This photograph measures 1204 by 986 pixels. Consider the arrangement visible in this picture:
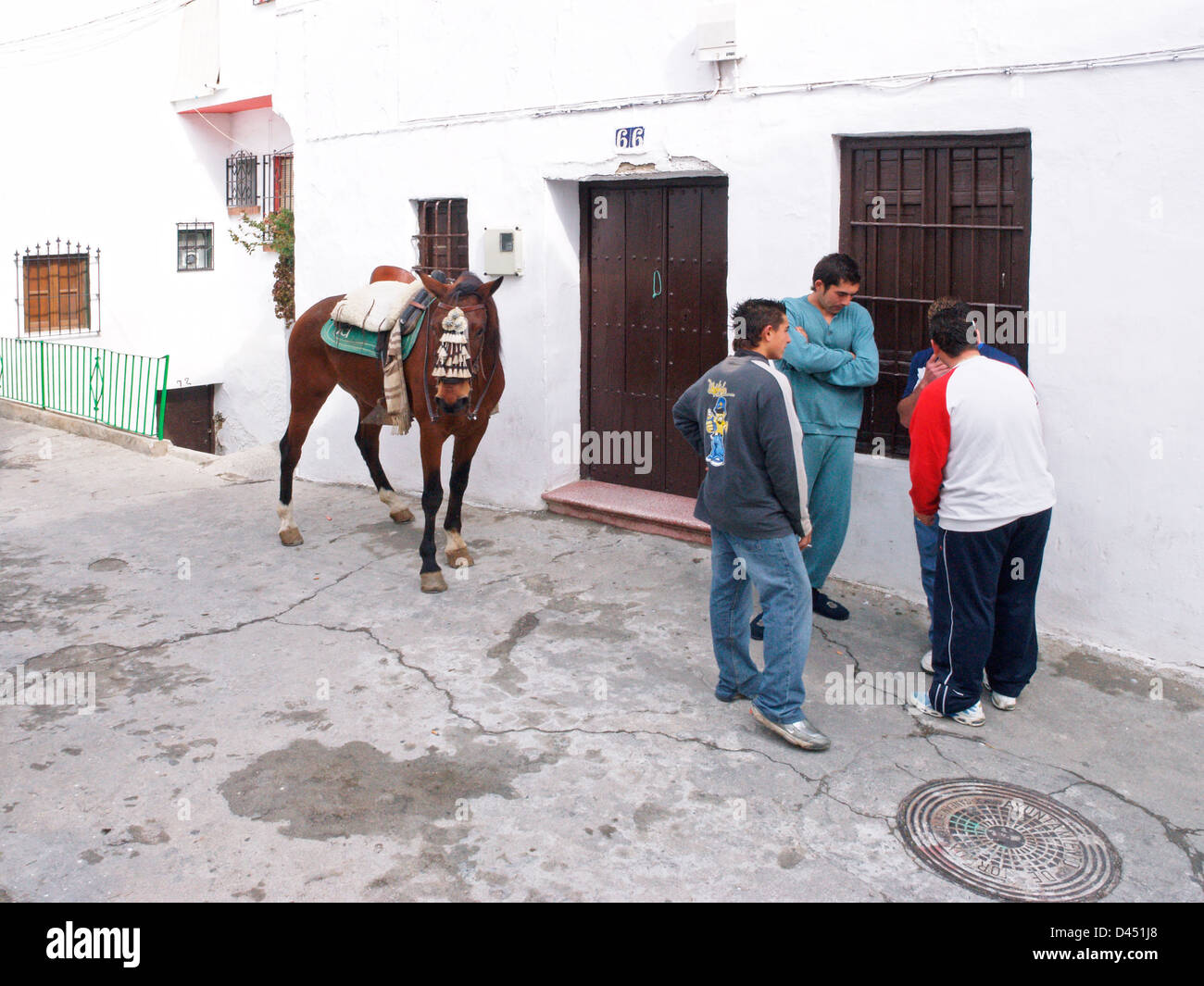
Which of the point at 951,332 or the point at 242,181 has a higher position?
the point at 242,181

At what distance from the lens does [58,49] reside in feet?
53.4

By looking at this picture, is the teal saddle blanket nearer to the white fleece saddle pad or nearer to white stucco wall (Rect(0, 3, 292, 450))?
the white fleece saddle pad

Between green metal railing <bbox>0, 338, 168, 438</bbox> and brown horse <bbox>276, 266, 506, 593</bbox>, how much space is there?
5311 millimetres

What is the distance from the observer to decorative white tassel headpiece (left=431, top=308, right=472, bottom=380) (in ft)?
21.8

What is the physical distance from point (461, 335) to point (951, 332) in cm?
288

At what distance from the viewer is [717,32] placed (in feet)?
22.8

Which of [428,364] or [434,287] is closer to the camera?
[434,287]

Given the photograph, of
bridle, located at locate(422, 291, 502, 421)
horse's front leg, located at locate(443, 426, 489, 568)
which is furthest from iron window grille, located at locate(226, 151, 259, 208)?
horse's front leg, located at locate(443, 426, 489, 568)

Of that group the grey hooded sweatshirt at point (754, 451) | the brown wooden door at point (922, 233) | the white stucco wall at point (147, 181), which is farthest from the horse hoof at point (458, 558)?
the white stucco wall at point (147, 181)

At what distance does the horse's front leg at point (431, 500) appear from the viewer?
6.93 meters

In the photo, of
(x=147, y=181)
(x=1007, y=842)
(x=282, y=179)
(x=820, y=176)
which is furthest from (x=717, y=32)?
(x=147, y=181)

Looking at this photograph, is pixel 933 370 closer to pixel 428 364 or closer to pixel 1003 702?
pixel 1003 702

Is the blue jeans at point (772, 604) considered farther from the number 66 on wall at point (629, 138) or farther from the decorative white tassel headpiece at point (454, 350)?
the number 66 on wall at point (629, 138)
